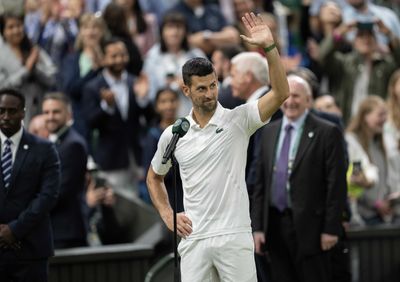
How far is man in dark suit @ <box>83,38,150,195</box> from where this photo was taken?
1379 cm

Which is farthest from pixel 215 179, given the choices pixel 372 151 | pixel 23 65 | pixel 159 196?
pixel 23 65

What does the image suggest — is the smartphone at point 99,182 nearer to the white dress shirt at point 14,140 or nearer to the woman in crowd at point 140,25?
the white dress shirt at point 14,140

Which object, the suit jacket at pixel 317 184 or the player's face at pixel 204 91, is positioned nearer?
the player's face at pixel 204 91

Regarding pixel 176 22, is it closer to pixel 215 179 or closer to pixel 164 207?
pixel 164 207

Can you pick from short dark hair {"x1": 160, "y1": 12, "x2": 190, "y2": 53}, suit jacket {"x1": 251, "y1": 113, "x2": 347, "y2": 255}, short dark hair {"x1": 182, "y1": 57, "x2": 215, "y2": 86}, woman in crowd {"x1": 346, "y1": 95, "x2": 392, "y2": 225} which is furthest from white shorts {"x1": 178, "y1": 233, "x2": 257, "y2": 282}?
short dark hair {"x1": 160, "y1": 12, "x2": 190, "y2": 53}

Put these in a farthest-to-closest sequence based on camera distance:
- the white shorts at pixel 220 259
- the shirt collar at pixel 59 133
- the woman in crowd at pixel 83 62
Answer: the woman in crowd at pixel 83 62 < the shirt collar at pixel 59 133 < the white shorts at pixel 220 259

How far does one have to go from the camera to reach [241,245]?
797 cm

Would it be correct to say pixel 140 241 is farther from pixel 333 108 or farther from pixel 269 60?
pixel 269 60

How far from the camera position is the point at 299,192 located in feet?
32.8

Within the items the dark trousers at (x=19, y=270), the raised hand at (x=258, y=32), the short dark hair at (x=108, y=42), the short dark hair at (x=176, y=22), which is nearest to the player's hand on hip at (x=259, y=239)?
the dark trousers at (x=19, y=270)

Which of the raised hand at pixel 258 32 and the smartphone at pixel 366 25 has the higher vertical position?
the smartphone at pixel 366 25

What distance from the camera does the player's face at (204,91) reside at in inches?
315

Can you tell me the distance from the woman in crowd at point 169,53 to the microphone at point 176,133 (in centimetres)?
662

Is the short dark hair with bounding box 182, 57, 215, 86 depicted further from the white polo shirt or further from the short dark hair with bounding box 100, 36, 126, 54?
the short dark hair with bounding box 100, 36, 126, 54
